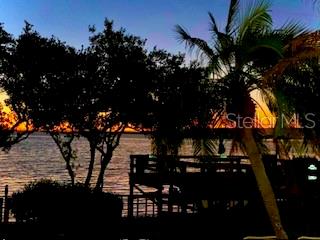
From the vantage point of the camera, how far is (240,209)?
49.1 feet

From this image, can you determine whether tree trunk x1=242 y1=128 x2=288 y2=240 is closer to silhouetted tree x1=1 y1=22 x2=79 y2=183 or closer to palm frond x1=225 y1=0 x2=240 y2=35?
palm frond x1=225 y1=0 x2=240 y2=35

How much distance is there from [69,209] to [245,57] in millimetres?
6376

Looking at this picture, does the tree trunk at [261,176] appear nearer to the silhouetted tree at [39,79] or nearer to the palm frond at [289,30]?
the palm frond at [289,30]

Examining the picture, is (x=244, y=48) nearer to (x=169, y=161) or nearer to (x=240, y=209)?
(x=240, y=209)

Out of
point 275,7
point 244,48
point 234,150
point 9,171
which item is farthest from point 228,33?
point 9,171

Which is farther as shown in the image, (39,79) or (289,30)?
(39,79)

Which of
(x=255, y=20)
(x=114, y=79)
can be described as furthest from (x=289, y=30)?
(x=114, y=79)

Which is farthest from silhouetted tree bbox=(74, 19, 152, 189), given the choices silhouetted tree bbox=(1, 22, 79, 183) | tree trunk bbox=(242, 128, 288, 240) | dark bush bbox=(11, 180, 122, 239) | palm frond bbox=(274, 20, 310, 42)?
palm frond bbox=(274, 20, 310, 42)

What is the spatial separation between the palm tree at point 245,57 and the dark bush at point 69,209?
520 centimetres

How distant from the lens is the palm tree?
955cm

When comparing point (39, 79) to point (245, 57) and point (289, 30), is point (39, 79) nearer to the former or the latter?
point (245, 57)

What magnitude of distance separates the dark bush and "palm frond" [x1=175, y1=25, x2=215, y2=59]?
563 centimetres

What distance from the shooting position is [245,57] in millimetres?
9750

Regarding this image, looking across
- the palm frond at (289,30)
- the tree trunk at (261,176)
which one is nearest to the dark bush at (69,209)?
the tree trunk at (261,176)
